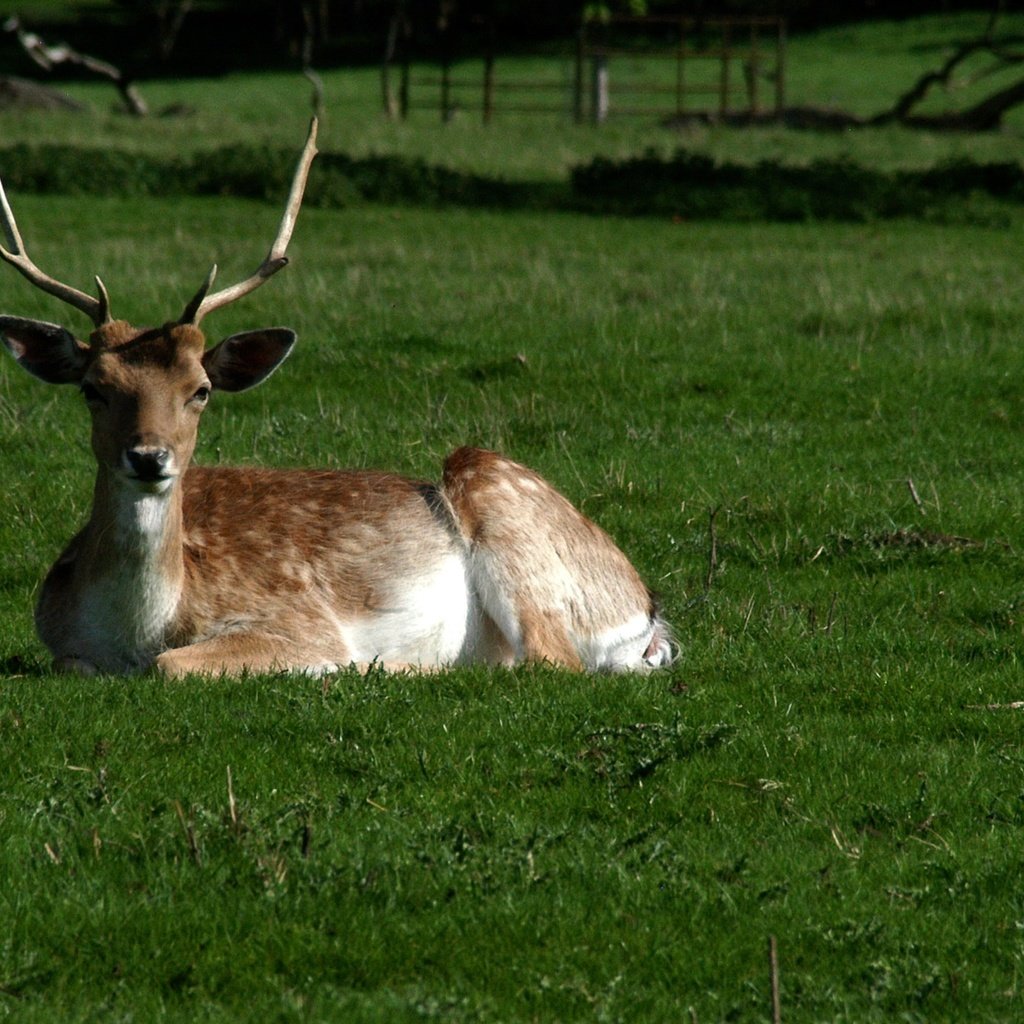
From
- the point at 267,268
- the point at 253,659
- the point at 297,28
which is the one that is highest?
the point at 267,268

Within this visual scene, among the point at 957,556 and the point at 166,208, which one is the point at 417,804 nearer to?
the point at 957,556

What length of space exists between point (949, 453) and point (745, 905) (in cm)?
604

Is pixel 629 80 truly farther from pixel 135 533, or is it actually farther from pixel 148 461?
pixel 148 461

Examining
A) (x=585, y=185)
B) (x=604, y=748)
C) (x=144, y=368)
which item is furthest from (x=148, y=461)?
(x=585, y=185)

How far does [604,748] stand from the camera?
17.7 ft

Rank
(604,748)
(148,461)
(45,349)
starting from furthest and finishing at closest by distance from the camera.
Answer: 1. (45,349)
2. (148,461)
3. (604,748)

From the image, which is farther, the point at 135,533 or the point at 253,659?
the point at 253,659

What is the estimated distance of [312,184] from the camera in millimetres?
21438

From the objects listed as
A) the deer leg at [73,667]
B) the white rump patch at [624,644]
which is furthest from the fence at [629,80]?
the deer leg at [73,667]

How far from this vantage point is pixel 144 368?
244 inches

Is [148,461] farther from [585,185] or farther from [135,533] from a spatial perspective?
[585,185]

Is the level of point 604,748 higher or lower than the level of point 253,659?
higher

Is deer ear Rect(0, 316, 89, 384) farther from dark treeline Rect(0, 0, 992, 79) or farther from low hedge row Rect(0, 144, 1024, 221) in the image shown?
dark treeline Rect(0, 0, 992, 79)

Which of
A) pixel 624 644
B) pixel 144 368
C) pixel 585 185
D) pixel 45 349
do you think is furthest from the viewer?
pixel 585 185
